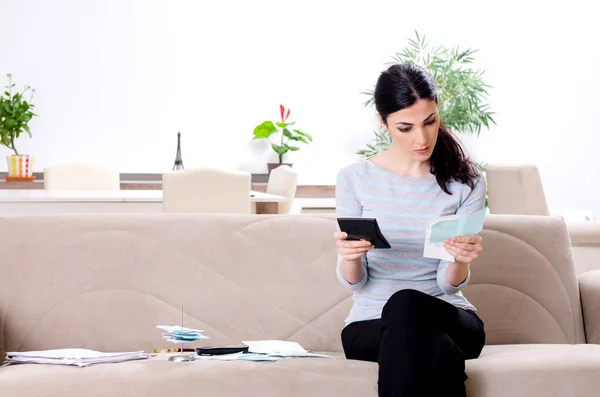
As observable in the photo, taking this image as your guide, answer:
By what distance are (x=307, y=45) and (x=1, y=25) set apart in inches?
97.7

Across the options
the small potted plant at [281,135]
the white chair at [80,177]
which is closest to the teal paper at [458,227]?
the white chair at [80,177]

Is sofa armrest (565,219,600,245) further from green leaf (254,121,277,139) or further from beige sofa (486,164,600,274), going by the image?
green leaf (254,121,277,139)

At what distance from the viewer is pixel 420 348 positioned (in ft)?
6.22

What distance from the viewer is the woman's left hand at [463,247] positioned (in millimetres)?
2047

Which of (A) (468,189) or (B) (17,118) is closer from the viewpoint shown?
(A) (468,189)

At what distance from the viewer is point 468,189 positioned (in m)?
2.31

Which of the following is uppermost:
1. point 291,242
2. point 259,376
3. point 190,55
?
point 190,55

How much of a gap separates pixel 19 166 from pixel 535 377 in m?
5.24

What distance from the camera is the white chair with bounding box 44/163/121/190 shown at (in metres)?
5.37

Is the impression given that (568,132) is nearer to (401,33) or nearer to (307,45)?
(401,33)

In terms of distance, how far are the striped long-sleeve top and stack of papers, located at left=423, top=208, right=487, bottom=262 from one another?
16 centimetres

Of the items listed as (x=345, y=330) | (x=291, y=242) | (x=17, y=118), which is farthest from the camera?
(x=17, y=118)

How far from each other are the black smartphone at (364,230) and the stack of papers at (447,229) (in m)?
0.11

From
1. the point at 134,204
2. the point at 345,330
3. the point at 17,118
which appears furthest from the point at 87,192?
the point at 345,330
